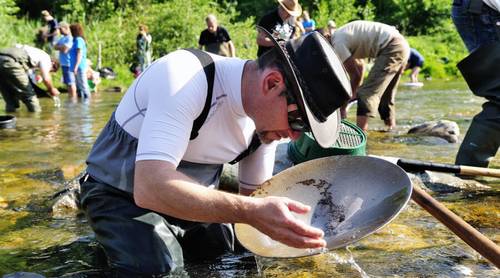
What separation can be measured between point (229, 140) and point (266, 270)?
0.71 meters

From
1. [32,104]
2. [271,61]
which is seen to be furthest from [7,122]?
[271,61]

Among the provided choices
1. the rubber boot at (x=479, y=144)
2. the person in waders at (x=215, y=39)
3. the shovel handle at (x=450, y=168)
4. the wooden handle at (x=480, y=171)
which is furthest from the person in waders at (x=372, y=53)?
the person in waders at (x=215, y=39)

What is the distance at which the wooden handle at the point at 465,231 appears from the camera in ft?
7.00

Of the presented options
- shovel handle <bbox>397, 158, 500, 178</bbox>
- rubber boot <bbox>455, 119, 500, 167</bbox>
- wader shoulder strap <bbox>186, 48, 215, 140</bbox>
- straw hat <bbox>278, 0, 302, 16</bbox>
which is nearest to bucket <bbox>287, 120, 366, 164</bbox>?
shovel handle <bbox>397, 158, 500, 178</bbox>

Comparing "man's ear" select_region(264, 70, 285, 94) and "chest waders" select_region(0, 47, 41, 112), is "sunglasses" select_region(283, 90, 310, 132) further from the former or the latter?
"chest waders" select_region(0, 47, 41, 112)

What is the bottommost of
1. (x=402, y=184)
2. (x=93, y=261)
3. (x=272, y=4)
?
(x=272, y=4)

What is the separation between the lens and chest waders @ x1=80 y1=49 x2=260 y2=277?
242 centimetres

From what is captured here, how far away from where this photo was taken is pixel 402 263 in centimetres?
284

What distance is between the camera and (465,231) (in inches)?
89.6

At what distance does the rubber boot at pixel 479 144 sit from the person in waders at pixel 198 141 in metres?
2.11

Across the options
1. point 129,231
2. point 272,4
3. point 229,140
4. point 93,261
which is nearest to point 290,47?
point 229,140

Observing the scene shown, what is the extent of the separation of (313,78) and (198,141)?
65 centimetres

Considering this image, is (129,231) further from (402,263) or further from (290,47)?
(402,263)

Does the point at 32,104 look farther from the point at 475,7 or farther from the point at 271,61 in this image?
the point at 271,61
